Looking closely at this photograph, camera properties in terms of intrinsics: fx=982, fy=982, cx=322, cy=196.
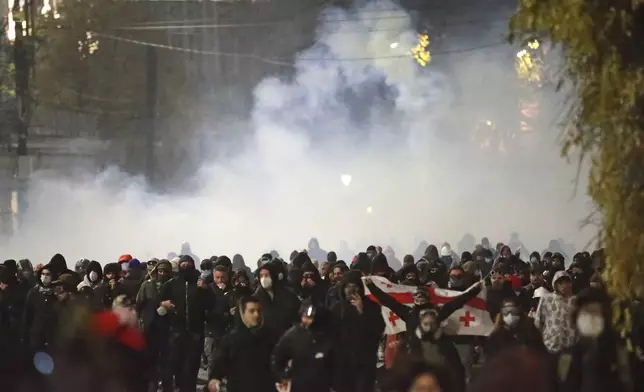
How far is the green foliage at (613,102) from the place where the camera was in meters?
5.06

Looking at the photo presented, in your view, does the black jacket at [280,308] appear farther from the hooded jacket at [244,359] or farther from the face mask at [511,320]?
the face mask at [511,320]

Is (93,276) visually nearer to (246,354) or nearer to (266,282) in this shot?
(266,282)

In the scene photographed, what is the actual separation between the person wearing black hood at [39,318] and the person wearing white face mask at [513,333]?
4.37 metres

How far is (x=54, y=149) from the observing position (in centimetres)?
3128

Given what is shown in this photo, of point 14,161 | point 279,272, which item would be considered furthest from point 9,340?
point 14,161

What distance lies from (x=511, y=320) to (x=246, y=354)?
2.48 metres

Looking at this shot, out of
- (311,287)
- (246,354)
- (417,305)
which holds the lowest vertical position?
(311,287)

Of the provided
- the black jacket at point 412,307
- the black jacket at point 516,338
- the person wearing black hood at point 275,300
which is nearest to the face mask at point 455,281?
the black jacket at point 412,307

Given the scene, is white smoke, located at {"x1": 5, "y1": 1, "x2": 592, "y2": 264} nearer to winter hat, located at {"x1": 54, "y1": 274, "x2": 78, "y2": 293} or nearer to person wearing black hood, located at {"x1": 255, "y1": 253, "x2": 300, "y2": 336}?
winter hat, located at {"x1": 54, "y1": 274, "x2": 78, "y2": 293}

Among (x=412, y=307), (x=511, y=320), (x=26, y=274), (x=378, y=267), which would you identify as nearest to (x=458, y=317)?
(x=412, y=307)

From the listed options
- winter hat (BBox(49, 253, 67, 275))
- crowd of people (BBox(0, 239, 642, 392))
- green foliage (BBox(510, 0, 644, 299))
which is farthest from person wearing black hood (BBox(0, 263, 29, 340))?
green foliage (BBox(510, 0, 644, 299))

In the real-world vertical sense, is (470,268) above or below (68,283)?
below

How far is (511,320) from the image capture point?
848 centimetres

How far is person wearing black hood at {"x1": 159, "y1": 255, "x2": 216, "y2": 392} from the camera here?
11.0 m
